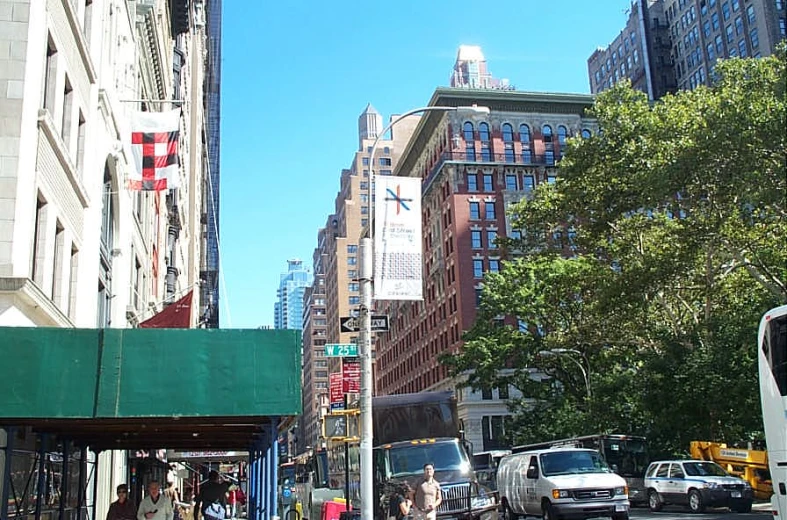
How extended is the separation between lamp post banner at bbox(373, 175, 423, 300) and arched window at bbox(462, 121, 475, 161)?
66303 millimetres

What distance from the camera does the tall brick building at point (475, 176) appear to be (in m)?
77.8

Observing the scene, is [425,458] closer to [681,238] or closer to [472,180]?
[681,238]

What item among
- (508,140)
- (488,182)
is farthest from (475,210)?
(508,140)

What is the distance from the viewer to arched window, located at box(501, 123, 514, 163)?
267ft

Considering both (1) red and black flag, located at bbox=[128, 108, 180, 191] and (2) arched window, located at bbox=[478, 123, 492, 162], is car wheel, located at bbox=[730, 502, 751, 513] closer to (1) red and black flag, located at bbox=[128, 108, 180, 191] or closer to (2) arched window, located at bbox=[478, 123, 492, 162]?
Answer: (1) red and black flag, located at bbox=[128, 108, 180, 191]

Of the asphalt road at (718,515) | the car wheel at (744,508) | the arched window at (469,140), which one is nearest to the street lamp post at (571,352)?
the asphalt road at (718,515)

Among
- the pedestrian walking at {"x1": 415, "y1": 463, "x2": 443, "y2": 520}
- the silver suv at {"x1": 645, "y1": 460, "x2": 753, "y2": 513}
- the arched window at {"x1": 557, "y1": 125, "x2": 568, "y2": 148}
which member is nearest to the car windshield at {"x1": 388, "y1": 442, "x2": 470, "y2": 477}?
the pedestrian walking at {"x1": 415, "y1": 463, "x2": 443, "y2": 520}

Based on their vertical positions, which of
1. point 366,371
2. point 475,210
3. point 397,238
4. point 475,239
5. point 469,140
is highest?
point 469,140

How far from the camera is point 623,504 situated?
2131 cm

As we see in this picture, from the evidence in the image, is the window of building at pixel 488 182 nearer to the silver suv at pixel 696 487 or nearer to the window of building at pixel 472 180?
the window of building at pixel 472 180

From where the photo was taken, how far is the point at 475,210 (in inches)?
3142

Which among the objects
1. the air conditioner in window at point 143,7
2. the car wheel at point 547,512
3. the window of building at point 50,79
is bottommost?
the car wheel at point 547,512

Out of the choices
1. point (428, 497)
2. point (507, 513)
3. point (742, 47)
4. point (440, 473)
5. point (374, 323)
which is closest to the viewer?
point (428, 497)

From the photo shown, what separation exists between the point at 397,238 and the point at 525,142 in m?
69.5
